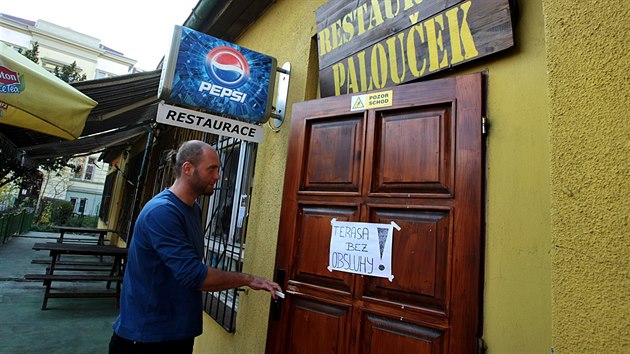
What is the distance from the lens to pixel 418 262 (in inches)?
69.5

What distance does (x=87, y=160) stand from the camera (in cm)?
2928

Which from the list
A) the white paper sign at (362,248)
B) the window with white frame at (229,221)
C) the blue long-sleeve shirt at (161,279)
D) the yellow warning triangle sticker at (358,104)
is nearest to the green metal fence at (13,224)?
the window with white frame at (229,221)

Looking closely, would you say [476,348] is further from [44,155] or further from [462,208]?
[44,155]

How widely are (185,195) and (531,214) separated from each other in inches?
76.6

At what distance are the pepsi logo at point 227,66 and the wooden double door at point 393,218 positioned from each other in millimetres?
640

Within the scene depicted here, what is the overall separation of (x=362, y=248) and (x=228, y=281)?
2.66 feet

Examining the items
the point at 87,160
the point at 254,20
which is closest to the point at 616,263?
the point at 254,20

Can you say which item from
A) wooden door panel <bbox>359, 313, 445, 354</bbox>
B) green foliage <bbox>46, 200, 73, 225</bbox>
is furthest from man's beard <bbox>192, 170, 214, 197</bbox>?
green foliage <bbox>46, 200, 73, 225</bbox>

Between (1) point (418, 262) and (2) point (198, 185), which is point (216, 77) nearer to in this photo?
(2) point (198, 185)

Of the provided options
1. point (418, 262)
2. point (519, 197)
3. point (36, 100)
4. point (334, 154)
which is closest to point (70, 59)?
point (36, 100)

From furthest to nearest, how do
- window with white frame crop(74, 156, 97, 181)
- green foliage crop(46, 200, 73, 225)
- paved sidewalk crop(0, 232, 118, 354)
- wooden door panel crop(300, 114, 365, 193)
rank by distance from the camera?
window with white frame crop(74, 156, 97, 181), green foliage crop(46, 200, 73, 225), paved sidewalk crop(0, 232, 118, 354), wooden door panel crop(300, 114, 365, 193)

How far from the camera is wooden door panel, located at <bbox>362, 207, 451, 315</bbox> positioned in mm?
1683

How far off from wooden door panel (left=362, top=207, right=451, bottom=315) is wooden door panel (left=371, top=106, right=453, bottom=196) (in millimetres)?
143

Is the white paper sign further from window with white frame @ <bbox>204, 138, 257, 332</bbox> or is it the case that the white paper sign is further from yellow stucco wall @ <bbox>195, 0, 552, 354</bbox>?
window with white frame @ <bbox>204, 138, 257, 332</bbox>
